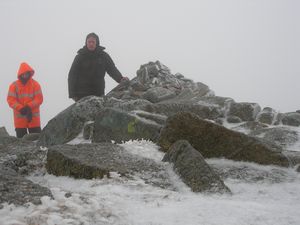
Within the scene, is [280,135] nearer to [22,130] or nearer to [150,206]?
[150,206]

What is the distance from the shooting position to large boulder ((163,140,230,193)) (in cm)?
384

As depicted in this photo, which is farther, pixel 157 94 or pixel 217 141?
pixel 157 94

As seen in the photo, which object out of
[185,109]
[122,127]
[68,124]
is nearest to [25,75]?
[68,124]

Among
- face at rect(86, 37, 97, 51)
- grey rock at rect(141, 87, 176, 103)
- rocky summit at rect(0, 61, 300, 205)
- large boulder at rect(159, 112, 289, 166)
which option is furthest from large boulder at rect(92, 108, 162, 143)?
face at rect(86, 37, 97, 51)

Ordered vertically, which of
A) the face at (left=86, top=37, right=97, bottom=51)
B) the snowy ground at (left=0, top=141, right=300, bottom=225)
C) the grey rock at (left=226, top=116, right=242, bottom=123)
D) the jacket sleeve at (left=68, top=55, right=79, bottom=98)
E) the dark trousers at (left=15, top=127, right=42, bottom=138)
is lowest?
the dark trousers at (left=15, top=127, right=42, bottom=138)

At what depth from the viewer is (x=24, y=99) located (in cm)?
1065

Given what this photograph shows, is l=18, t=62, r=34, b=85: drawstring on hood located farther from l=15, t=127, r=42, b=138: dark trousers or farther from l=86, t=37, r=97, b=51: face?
l=86, t=37, r=97, b=51: face

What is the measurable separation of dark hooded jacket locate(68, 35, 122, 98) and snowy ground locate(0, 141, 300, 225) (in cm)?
641

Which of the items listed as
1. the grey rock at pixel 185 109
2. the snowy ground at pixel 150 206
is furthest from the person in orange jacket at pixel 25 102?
the snowy ground at pixel 150 206

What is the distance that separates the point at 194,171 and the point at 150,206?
0.91 m

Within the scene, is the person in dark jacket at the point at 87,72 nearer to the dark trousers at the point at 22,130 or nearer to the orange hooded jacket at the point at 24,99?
the orange hooded jacket at the point at 24,99

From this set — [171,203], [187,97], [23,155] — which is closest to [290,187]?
[171,203]

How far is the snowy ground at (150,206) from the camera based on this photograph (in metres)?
2.79

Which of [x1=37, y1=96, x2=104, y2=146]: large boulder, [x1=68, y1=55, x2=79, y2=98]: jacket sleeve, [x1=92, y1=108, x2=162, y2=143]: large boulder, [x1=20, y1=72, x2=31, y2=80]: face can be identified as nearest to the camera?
[x1=92, y1=108, x2=162, y2=143]: large boulder
